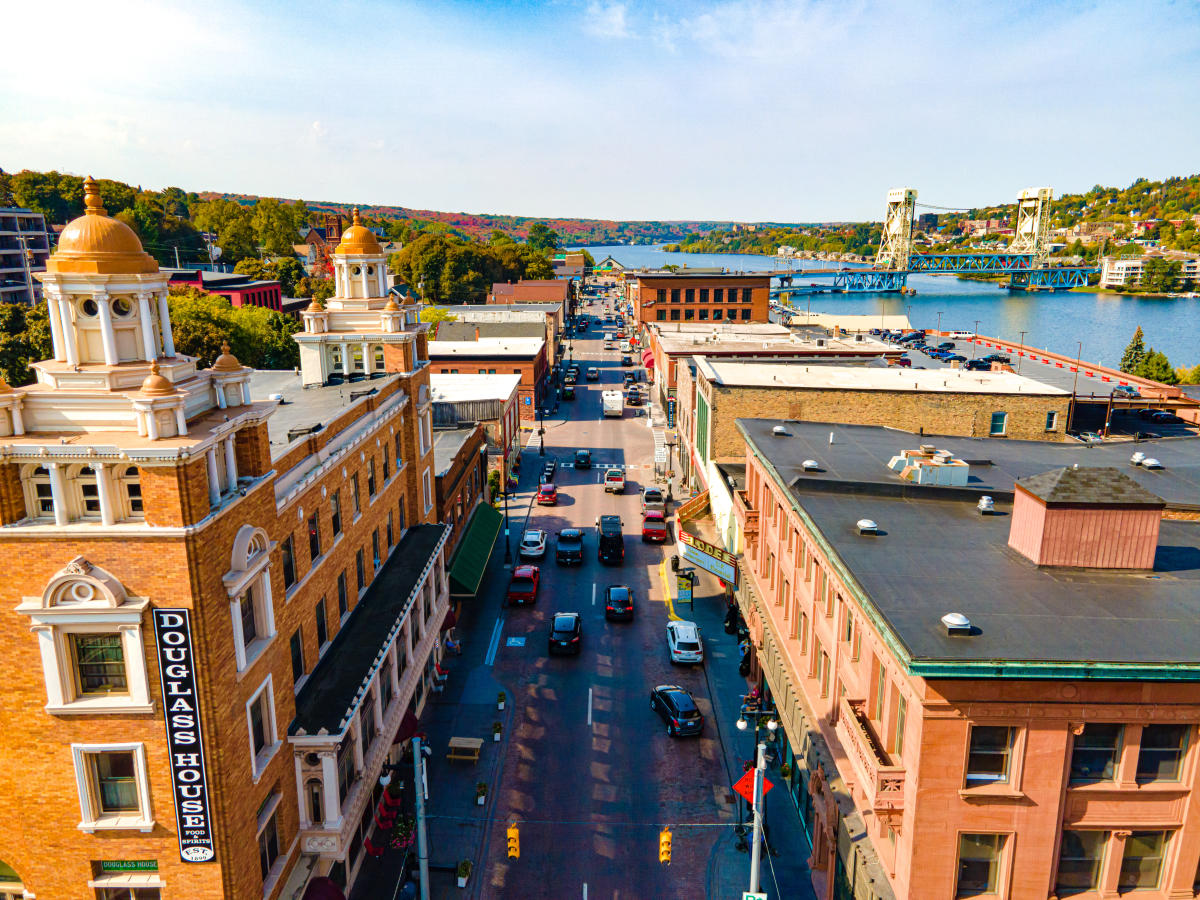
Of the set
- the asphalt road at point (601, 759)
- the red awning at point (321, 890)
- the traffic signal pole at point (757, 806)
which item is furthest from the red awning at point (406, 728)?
the traffic signal pole at point (757, 806)

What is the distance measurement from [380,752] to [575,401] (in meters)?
79.2

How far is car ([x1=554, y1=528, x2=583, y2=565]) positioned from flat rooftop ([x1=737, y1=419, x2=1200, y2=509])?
15.0m

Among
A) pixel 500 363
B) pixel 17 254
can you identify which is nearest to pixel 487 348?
pixel 500 363

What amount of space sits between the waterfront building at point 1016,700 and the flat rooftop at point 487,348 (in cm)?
7023

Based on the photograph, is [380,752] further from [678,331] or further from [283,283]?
[283,283]

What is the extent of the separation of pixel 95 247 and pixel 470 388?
52.9 meters

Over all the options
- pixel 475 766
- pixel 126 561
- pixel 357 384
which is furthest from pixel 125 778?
pixel 357 384

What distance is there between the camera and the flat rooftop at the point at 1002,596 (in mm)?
15922

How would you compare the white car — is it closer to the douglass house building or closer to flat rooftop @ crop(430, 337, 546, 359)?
the douglass house building

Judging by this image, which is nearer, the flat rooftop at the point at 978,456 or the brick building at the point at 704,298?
the flat rooftop at the point at 978,456

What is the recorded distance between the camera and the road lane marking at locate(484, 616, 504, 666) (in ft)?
127

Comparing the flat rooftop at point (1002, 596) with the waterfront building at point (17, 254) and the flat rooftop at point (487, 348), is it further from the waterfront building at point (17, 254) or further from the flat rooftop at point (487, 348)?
the waterfront building at point (17, 254)

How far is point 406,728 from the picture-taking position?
29453 mm

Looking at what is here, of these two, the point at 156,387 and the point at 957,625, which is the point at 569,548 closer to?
the point at 957,625
